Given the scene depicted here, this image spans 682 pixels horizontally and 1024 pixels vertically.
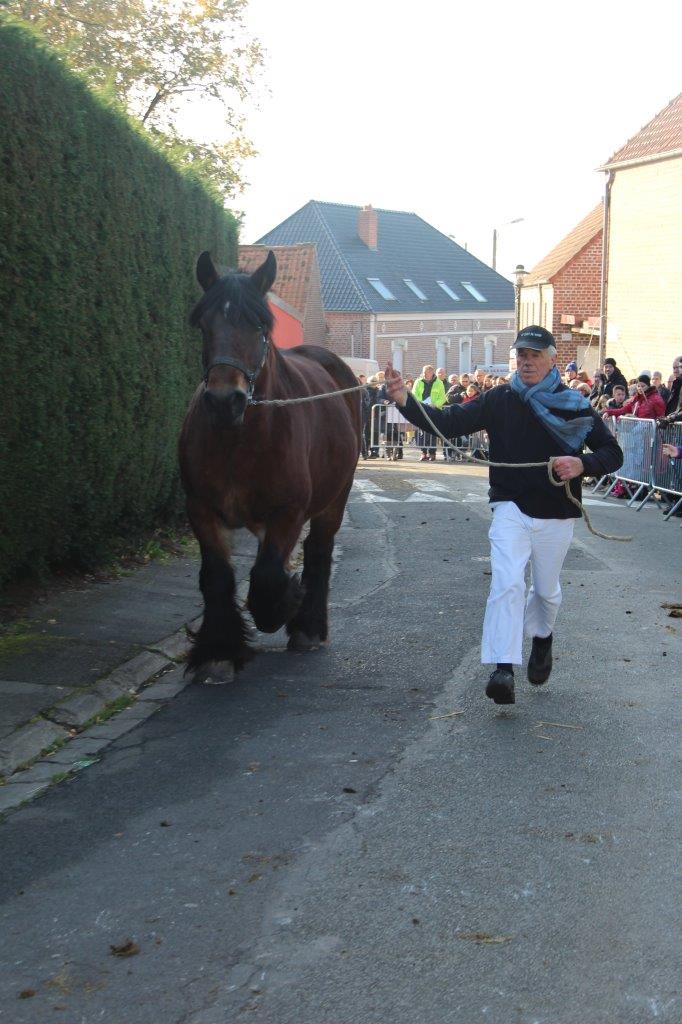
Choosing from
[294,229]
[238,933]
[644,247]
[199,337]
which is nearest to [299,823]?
[238,933]

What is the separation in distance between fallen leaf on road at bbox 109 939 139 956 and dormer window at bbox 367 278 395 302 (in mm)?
73329

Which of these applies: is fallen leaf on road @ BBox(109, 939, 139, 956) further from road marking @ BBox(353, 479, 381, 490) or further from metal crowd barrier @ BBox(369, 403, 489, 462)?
metal crowd barrier @ BBox(369, 403, 489, 462)

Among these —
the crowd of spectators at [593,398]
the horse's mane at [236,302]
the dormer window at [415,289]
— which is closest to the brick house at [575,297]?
the crowd of spectators at [593,398]

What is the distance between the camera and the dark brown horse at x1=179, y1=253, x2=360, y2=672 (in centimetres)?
648

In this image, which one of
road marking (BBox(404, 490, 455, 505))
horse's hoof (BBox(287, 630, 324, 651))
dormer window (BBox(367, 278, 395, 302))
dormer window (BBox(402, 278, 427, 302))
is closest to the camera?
horse's hoof (BBox(287, 630, 324, 651))

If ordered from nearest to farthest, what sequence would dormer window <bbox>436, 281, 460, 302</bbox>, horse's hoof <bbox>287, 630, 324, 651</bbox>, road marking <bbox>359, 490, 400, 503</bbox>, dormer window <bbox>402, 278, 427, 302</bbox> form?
Result: horse's hoof <bbox>287, 630, 324, 651</bbox> < road marking <bbox>359, 490, 400, 503</bbox> < dormer window <bbox>402, 278, 427, 302</bbox> < dormer window <bbox>436, 281, 460, 302</bbox>

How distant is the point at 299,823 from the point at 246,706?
1.87 meters

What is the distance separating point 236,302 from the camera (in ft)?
21.5

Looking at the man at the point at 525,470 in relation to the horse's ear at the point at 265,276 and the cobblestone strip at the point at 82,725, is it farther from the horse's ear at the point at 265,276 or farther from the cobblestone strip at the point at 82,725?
the cobblestone strip at the point at 82,725

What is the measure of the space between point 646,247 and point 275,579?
95.7ft

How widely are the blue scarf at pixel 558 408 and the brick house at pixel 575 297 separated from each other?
3653 centimetres

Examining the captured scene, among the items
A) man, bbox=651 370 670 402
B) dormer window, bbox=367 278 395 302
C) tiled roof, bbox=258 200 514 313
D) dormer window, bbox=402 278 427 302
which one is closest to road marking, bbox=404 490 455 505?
man, bbox=651 370 670 402

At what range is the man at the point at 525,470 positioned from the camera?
256 inches

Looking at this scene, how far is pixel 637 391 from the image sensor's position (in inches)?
787
